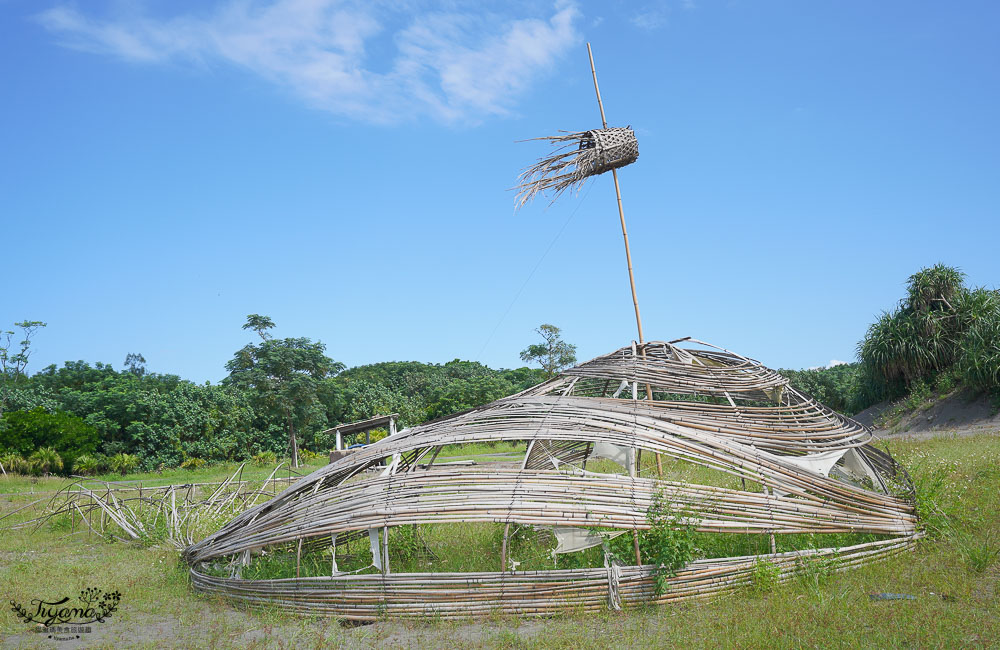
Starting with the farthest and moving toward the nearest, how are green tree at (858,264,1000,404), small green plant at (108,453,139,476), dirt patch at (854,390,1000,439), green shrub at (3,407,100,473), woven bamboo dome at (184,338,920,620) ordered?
small green plant at (108,453,139,476)
green shrub at (3,407,100,473)
green tree at (858,264,1000,404)
dirt patch at (854,390,1000,439)
woven bamboo dome at (184,338,920,620)

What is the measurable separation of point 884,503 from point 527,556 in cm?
359

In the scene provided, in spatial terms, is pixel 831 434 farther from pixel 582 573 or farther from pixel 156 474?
pixel 156 474

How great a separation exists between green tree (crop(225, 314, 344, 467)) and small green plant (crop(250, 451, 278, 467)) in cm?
78

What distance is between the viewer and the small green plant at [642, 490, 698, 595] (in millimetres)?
5777

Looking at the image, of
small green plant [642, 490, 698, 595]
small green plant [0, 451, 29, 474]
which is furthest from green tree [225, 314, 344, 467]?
small green plant [642, 490, 698, 595]

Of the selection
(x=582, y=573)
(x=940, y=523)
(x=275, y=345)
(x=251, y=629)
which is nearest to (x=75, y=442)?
(x=275, y=345)

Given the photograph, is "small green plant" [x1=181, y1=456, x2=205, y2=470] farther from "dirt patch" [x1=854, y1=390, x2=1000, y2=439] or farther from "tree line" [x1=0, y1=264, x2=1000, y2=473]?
"dirt patch" [x1=854, y1=390, x2=1000, y2=439]

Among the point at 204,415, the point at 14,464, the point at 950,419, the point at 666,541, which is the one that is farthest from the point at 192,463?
the point at 950,419

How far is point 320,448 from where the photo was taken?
30859mm

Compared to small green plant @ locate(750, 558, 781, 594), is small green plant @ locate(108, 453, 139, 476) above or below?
above

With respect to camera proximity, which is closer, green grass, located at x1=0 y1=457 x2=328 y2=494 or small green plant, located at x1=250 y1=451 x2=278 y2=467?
green grass, located at x1=0 y1=457 x2=328 y2=494

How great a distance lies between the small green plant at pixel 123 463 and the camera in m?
25.7

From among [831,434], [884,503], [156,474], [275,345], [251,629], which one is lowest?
[251,629]

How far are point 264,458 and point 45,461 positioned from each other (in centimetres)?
731
